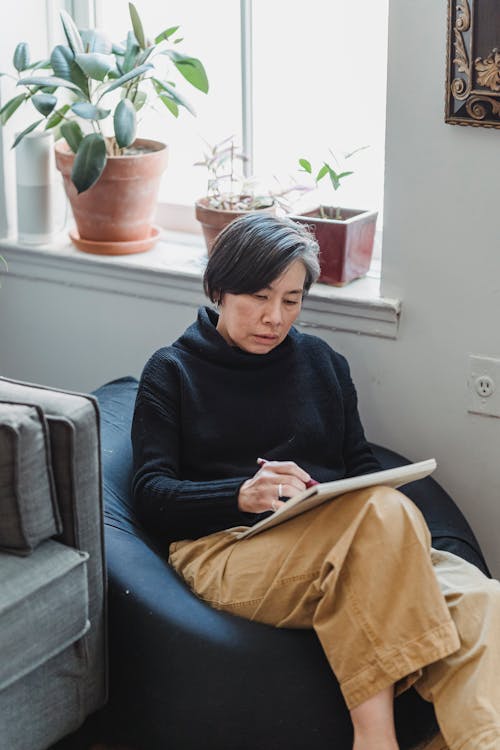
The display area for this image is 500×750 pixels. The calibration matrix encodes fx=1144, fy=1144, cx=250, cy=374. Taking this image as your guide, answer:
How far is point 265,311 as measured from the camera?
195 centimetres

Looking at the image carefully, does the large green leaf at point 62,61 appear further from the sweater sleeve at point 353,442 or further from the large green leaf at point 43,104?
the sweater sleeve at point 353,442

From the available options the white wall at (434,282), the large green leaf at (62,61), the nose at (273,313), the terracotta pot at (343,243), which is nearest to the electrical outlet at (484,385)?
the white wall at (434,282)

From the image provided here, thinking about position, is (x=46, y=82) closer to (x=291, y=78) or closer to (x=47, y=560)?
(x=291, y=78)

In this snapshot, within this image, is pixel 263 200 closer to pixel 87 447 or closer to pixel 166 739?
pixel 87 447

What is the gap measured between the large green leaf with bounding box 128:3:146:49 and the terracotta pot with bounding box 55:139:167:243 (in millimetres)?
241

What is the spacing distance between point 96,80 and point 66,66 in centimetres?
7

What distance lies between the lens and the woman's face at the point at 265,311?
1943 mm

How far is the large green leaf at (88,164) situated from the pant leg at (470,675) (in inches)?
43.3

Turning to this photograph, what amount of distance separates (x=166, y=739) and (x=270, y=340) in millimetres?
679

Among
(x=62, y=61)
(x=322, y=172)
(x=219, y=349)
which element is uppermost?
(x=62, y=61)

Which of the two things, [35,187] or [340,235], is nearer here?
[340,235]

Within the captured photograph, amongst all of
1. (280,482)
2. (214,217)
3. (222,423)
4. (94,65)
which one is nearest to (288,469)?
(280,482)

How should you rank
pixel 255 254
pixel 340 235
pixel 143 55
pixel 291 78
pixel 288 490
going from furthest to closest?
pixel 291 78, pixel 143 55, pixel 340 235, pixel 255 254, pixel 288 490

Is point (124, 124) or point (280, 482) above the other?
point (124, 124)
